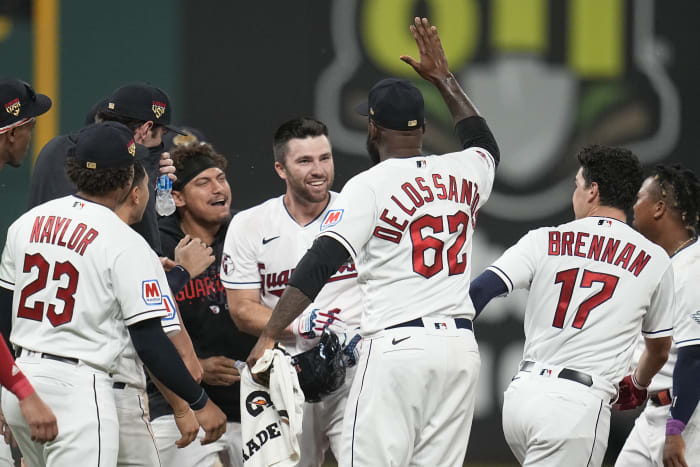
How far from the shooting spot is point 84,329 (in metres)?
3.66

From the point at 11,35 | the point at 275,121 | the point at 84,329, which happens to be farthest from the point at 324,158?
the point at 11,35

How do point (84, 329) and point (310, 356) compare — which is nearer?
point (84, 329)

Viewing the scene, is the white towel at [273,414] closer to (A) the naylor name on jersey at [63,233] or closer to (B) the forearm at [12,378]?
(A) the naylor name on jersey at [63,233]

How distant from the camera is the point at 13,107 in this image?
4320 mm

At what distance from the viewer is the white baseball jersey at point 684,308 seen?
14.5 feet

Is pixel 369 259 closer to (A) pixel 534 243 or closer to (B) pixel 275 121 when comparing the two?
(A) pixel 534 243

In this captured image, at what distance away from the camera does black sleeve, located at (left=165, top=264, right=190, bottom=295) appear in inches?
172

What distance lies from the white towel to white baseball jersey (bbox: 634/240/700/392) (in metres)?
1.54

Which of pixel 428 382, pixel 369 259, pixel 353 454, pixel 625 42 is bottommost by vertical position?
pixel 353 454

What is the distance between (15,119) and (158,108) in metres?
0.58

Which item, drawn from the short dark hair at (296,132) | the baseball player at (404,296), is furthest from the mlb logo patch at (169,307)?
the short dark hair at (296,132)

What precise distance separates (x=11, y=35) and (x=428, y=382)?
4.26 meters

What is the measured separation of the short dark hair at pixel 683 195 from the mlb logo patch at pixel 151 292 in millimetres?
2341

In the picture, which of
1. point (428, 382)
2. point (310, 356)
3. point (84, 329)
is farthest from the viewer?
point (310, 356)
